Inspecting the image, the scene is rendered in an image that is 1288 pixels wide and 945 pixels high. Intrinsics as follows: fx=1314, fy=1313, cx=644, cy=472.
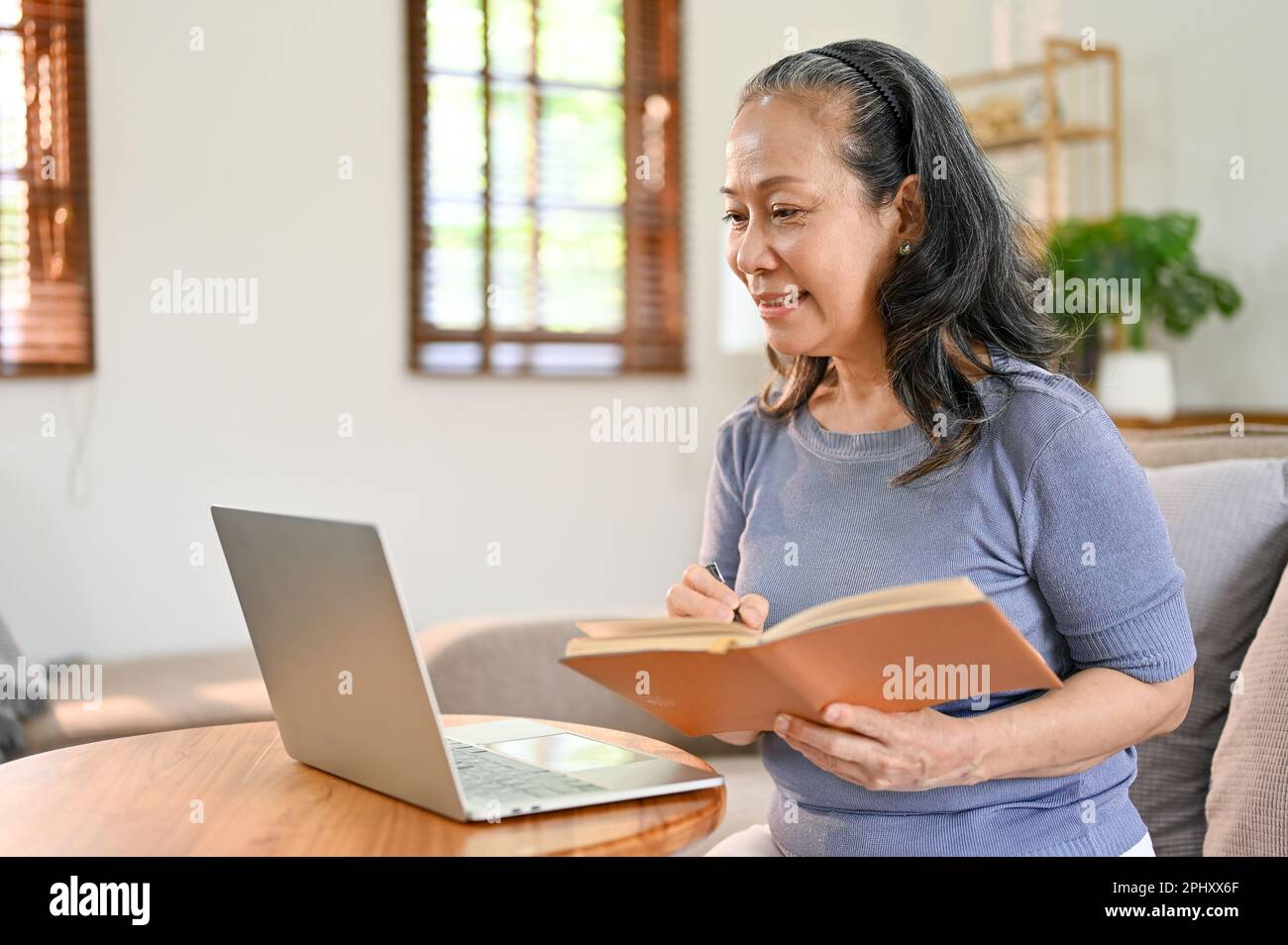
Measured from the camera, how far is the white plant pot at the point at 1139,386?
3.52 meters

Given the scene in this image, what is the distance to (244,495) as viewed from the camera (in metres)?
Answer: 3.41

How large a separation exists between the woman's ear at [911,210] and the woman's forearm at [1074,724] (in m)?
0.50

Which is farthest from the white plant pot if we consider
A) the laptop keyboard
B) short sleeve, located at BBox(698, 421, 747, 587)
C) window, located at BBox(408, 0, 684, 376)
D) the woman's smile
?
the laptop keyboard

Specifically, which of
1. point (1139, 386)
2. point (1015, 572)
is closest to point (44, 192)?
point (1015, 572)

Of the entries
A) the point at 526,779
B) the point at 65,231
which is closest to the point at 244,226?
the point at 65,231

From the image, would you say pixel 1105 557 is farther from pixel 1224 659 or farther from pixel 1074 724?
pixel 1224 659

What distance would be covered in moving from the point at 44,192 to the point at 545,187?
1.32m

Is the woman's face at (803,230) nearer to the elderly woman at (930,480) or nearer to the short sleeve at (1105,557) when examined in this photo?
the elderly woman at (930,480)

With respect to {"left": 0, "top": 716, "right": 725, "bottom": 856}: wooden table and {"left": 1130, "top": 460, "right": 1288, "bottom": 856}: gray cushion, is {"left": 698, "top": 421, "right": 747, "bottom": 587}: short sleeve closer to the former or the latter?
{"left": 0, "top": 716, "right": 725, "bottom": 856}: wooden table

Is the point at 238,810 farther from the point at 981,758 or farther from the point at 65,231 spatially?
the point at 65,231

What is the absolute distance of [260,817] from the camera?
110cm

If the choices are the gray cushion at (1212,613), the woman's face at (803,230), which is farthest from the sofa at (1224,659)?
the woman's face at (803,230)

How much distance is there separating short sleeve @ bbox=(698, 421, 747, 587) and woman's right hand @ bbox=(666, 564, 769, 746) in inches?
8.7

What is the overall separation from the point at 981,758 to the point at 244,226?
2716 mm
